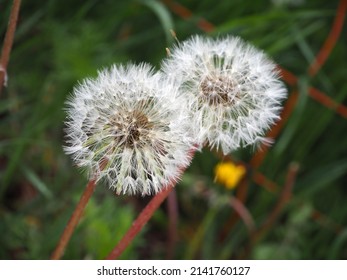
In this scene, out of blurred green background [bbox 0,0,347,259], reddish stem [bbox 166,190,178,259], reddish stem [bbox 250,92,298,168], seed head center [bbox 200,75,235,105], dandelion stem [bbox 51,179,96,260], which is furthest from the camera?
reddish stem [bbox 250,92,298,168]

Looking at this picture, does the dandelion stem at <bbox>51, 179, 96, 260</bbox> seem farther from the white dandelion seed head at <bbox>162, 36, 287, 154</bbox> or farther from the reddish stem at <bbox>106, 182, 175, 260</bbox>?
the white dandelion seed head at <bbox>162, 36, 287, 154</bbox>

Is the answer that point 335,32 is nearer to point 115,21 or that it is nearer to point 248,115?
point 115,21

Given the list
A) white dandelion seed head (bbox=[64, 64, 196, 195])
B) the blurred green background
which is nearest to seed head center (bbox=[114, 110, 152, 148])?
white dandelion seed head (bbox=[64, 64, 196, 195])

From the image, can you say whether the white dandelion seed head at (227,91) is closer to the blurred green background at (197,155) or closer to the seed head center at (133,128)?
the seed head center at (133,128)

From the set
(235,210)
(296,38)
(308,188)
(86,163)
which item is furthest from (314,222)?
(86,163)

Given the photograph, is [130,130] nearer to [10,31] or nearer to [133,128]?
[133,128]

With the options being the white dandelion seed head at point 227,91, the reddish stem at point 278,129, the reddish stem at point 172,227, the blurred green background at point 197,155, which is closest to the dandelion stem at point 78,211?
the white dandelion seed head at point 227,91
